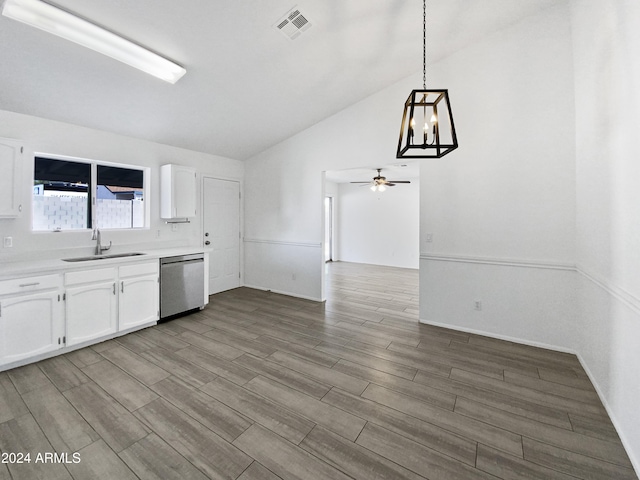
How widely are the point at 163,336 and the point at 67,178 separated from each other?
2320 mm

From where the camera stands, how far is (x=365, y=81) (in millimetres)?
3736

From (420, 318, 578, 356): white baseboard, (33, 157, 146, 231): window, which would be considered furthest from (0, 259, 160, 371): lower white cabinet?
(420, 318, 578, 356): white baseboard

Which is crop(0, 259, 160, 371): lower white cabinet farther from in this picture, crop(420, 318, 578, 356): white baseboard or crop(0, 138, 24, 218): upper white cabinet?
crop(420, 318, 578, 356): white baseboard

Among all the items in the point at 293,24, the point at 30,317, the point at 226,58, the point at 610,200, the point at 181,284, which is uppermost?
the point at 293,24

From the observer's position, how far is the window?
127 inches

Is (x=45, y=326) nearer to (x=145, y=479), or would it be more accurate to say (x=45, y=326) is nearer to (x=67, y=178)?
(x=67, y=178)

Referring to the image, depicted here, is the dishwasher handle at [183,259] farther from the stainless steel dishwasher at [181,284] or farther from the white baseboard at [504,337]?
the white baseboard at [504,337]

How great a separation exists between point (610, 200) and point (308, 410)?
279cm

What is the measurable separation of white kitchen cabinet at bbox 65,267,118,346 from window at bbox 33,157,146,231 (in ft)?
2.92

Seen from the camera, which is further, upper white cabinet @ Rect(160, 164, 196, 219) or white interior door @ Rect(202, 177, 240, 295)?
white interior door @ Rect(202, 177, 240, 295)

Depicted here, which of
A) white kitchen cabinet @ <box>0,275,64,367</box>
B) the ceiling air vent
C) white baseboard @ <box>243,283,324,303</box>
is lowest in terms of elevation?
white baseboard @ <box>243,283,324,303</box>

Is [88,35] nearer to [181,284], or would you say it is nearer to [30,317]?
[30,317]

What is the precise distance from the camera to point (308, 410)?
2.05 meters

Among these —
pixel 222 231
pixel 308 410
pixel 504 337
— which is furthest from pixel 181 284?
pixel 504 337
